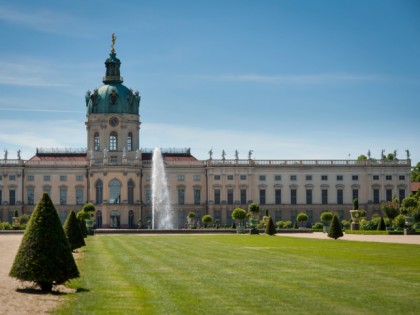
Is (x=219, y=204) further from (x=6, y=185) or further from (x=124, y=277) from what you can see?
(x=124, y=277)

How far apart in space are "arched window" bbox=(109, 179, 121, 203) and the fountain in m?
4.15

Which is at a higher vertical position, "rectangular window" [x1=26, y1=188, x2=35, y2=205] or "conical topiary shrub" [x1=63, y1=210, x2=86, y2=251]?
"rectangular window" [x1=26, y1=188, x2=35, y2=205]

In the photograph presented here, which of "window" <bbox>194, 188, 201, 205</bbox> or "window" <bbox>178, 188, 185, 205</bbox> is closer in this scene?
"window" <bbox>178, 188, 185, 205</bbox>

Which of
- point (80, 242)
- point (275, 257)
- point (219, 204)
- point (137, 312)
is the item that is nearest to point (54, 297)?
point (137, 312)

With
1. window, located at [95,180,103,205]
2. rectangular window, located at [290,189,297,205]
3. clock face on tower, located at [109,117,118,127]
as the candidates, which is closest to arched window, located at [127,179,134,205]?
window, located at [95,180,103,205]

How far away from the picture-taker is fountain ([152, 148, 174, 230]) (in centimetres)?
9294

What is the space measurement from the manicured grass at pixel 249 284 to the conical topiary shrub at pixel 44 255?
67 centimetres

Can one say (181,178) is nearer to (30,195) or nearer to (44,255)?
(30,195)

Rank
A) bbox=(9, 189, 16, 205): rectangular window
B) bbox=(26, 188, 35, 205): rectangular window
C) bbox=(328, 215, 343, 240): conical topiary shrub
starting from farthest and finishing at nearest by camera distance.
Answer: bbox=(26, 188, 35, 205): rectangular window, bbox=(9, 189, 16, 205): rectangular window, bbox=(328, 215, 343, 240): conical topiary shrub

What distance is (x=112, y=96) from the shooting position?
306 ft

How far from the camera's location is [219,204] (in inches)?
3693

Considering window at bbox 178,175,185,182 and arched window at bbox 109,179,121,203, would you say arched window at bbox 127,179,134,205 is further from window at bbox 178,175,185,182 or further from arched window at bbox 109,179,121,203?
window at bbox 178,175,185,182

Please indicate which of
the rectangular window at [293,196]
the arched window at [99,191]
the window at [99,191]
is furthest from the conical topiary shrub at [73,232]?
the rectangular window at [293,196]

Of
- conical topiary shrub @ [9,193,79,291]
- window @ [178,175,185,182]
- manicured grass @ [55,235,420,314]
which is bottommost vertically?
manicured grass @ [55,235,420,314]
